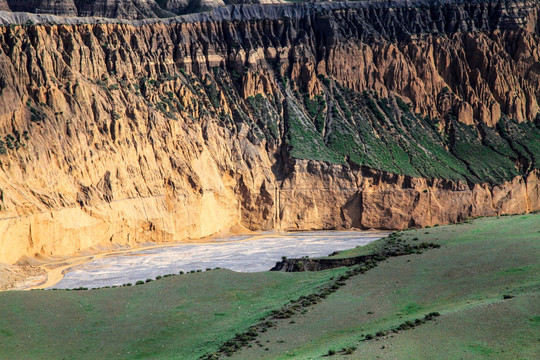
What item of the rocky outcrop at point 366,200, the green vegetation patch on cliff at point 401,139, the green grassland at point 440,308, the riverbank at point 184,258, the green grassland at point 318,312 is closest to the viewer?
the green grassland at point 440,308

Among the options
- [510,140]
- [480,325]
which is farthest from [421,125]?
[480,325]

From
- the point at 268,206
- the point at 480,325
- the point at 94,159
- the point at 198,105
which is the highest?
the point at 198,105

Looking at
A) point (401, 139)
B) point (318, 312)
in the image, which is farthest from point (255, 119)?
point (318, 312)

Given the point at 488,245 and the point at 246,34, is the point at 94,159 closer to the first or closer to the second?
the point at 246,34

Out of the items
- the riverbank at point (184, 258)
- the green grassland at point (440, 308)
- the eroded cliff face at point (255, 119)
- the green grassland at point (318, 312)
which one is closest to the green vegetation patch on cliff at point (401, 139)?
the eroded cliff face at point (255, 119)

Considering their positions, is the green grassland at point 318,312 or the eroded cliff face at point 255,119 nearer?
the green grassland at point 318,312

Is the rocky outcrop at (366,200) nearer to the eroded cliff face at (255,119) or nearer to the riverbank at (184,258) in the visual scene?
the eroded cliff face at (255,119)
